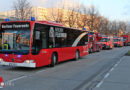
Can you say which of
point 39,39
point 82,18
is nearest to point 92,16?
point 82,18

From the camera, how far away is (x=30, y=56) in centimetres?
992

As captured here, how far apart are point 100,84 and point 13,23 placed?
6.05 m

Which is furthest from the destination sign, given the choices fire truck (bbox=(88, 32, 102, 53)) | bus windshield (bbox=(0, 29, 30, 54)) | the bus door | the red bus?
fire truck (bbox=(88, 32, 102, 53))

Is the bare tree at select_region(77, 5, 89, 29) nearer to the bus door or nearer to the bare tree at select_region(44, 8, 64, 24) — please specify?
the bare tree at select_region(44, 8, 64, 24)

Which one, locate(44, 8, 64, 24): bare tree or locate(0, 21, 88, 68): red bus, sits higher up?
locate(44, 8, 64, 24): bare tree

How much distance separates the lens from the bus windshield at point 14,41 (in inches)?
396

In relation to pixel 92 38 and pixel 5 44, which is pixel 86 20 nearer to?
pixel 92 38

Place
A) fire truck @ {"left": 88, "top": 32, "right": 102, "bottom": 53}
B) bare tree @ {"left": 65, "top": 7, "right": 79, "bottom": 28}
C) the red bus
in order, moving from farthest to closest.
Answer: bare tree @ {"left": 65, "top": 7, "right": 79, "bottom": 28} < fire truck @ {"left": 88, "top": 32, "right": 102, "bottom": 53} < the red bus

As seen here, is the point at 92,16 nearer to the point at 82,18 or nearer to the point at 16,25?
the point at 82,18

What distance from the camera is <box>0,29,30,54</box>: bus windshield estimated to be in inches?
396

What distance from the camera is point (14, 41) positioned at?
10.3 m

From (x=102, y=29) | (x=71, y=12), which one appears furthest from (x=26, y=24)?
(x=102, y=29)

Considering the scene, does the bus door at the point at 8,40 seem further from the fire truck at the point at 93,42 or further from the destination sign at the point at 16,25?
the fire truck at the point at 93,42

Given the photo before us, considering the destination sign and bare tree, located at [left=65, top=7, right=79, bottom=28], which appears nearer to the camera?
the destination sign
